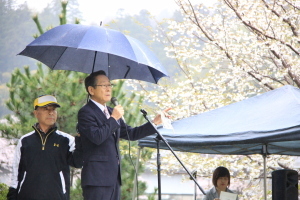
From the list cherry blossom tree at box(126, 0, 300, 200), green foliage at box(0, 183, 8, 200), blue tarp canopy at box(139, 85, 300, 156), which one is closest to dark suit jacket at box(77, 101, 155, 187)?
blue tarp canopy at box(139, 85, 300, 156)

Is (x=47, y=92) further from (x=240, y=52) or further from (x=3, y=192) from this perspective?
(x=240, y=52)

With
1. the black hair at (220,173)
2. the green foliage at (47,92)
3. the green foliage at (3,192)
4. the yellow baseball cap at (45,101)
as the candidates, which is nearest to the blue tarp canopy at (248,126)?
the black hair at (220,173)

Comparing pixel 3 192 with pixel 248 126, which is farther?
pixel 3 192

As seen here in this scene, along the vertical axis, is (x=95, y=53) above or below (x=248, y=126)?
above

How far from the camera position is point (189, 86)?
8766 mm

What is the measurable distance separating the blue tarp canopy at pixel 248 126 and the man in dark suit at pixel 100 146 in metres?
1.08

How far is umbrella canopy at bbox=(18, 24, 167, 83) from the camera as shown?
2926 millimetres

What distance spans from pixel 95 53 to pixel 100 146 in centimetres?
120

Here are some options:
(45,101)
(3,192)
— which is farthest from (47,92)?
(45,101)

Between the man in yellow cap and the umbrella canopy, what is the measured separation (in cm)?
50

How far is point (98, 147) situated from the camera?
2787 millimetres

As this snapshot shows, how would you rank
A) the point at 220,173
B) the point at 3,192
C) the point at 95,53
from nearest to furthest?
the point at 95,53
the point at 220,173
the point at 3,192

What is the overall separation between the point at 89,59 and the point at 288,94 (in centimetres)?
179

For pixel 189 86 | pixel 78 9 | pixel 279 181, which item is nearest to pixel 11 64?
Result: pixel 78 9
